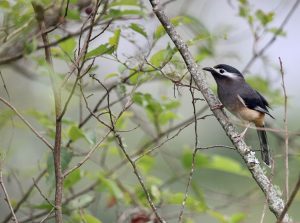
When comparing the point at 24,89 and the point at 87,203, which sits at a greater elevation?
the point at 24,89

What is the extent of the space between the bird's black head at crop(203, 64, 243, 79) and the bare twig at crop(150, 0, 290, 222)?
1.39 meters

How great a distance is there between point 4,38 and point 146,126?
1.59m

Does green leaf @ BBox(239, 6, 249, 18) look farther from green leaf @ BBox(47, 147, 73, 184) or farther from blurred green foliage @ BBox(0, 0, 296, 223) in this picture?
green leaf @ BBox(47, 147, 73, 184)

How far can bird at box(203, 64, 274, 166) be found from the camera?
15.2ft

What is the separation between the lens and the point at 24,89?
6.63m

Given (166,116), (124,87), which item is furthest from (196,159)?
(124,87)

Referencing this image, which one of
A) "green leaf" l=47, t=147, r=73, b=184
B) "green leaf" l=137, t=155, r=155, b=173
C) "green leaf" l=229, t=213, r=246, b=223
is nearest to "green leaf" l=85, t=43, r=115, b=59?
"green leaf" l=47, t=147, r=73, b=184

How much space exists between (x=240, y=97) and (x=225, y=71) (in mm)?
235

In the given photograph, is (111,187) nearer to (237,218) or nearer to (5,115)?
(5,115)

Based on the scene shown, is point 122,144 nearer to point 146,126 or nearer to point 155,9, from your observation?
point 155,9

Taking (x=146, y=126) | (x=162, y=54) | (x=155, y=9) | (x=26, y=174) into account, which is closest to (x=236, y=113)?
(x=146, y=126)

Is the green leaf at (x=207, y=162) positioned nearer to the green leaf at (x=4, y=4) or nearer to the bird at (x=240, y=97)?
the bird at (x=240, y=97)

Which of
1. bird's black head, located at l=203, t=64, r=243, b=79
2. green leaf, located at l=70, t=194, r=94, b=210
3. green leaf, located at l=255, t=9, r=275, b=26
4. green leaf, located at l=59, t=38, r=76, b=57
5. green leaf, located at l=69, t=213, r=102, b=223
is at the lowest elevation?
green leaf, located at l=69, t=213, r=102, b=223

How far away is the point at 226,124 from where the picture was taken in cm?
326
